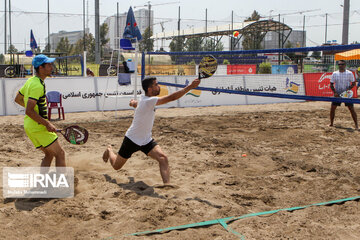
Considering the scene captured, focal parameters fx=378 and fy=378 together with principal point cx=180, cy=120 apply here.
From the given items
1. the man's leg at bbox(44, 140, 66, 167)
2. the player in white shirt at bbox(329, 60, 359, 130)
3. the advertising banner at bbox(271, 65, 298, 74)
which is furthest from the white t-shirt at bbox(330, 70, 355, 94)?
the advertising banner at bbox(271, 65, 298, 74)

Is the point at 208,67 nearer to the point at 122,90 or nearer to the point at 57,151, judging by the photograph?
the point at 57,151

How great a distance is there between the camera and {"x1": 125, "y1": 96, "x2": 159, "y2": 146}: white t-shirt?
4832 millimetres

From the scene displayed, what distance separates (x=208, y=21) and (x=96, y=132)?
25.8 meters

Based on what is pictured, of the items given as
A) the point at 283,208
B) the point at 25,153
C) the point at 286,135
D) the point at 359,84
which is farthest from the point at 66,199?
the point at 359,84

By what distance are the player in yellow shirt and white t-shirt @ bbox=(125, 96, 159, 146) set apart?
95 cm

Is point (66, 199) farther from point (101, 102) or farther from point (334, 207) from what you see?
point (101, 102)

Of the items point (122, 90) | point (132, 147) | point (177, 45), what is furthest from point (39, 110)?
point (177, 45)

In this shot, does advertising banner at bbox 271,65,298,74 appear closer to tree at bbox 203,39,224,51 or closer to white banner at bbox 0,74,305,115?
white banner at bbox 0,74,305,115

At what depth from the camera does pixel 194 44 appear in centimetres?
3469

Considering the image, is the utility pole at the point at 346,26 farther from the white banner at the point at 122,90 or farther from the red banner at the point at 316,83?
the white banner at the point at 122,90

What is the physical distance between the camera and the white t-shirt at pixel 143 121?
483cm

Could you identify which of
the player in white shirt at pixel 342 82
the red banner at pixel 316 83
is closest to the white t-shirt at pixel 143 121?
the player in white shirt at pixel 342 82

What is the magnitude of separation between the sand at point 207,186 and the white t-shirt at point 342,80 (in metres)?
1.05

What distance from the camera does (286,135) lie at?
8.90 m
